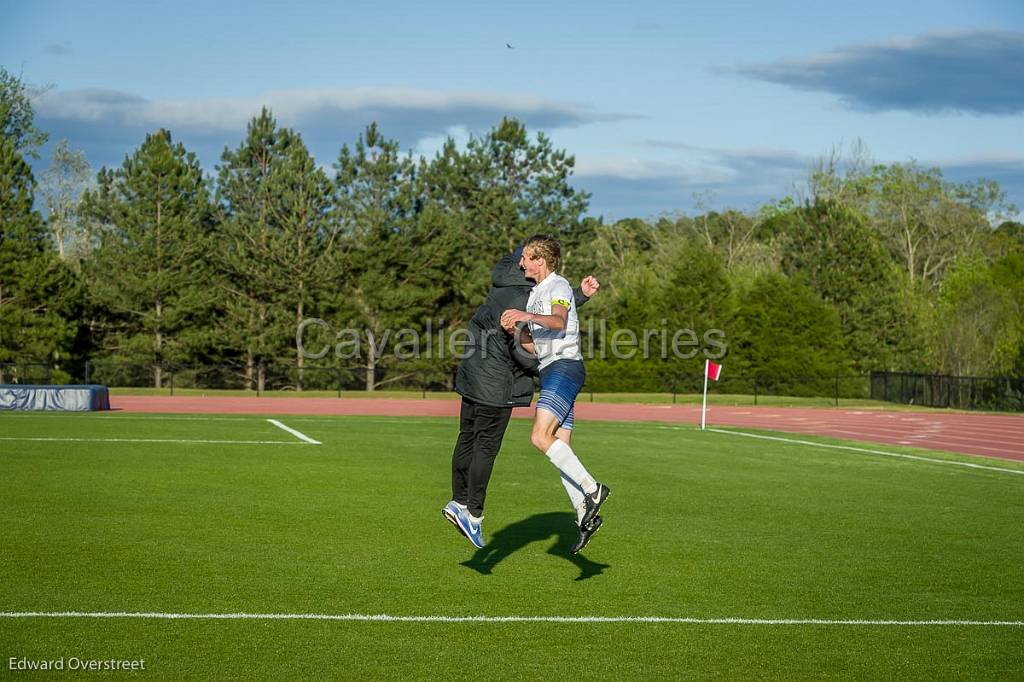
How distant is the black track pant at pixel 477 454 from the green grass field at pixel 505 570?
1.76 feet

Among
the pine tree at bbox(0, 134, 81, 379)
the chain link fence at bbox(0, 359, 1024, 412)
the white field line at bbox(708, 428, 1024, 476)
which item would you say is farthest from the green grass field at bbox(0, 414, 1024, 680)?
the pine tree at bbox(0, 134, 81, 379)

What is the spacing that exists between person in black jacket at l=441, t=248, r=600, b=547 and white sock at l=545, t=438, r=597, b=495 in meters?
0.47

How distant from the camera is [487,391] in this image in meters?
8.27

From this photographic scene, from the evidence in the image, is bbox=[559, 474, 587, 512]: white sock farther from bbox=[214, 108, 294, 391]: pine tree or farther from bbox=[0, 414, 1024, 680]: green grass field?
bbox=[214, 108, 294, 391]: pine tree

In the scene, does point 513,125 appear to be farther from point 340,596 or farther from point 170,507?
point 340,596

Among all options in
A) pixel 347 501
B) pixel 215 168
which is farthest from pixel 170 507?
pixel 215 168

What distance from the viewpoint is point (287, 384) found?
2270 inches

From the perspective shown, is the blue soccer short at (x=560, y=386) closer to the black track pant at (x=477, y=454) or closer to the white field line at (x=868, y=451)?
the black track pant at (x=477, y=454)

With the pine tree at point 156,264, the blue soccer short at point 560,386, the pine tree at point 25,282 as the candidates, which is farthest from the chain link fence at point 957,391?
the blue soccer short at point 560,386

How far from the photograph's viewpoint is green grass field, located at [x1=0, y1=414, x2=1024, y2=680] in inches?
233

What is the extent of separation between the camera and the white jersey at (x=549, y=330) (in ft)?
25.9

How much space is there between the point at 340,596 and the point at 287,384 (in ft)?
169

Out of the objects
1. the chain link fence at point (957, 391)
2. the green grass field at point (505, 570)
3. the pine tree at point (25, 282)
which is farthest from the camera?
the pine tree at point (25, 282)

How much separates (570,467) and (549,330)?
977 millimetres
